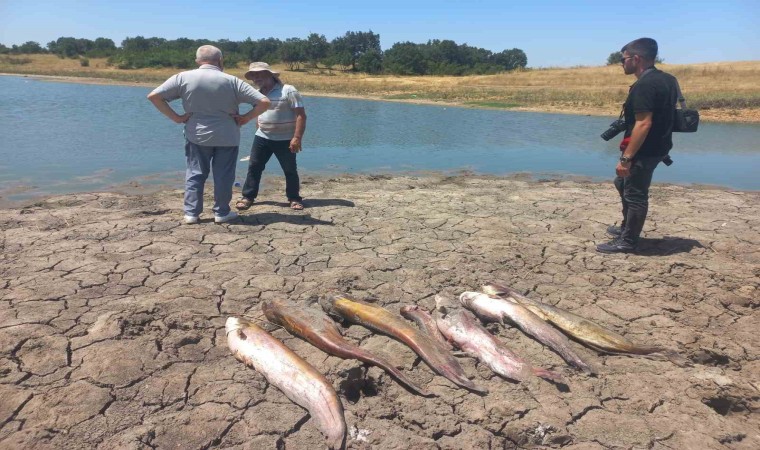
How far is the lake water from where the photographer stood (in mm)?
9977

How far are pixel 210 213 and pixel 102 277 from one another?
2287 millimetres

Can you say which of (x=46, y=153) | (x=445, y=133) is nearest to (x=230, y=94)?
(x=46, y=153)

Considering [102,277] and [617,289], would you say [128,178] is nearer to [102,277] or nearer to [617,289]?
[102,277]

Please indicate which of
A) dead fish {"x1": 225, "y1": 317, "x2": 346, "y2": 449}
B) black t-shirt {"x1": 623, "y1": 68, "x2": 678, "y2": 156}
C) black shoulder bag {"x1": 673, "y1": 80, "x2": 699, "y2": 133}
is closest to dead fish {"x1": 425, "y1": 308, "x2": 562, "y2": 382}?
dead fish {"x1": 225, "y1": 317, "x2": 346, "y2": 449}

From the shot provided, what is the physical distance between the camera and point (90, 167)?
10.1 metres

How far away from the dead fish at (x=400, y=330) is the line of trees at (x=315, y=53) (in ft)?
173

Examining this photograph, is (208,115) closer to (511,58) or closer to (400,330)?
(400,330)

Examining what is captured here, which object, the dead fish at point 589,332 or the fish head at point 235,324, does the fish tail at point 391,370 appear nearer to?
the fish head at point 235,324

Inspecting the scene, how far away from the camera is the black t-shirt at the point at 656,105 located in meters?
4.92

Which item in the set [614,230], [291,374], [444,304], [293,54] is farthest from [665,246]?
[293,54]

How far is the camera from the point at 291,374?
3.15 m

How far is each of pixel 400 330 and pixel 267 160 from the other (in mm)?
3847

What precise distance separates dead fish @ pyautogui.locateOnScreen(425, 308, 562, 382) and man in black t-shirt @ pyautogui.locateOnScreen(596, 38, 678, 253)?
2.40 meters

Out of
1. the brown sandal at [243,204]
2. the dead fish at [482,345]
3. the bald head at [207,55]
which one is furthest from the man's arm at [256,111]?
the dead fish at [482,345]
